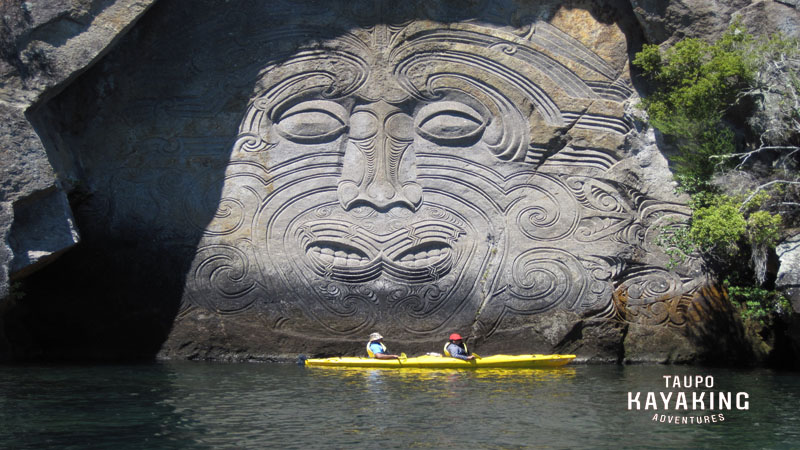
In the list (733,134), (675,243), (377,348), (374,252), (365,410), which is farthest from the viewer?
(374,252)

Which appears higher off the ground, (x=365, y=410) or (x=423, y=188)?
(x=423, y=188)

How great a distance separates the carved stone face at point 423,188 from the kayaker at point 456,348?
65 centimetres

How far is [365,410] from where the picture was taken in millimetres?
7250

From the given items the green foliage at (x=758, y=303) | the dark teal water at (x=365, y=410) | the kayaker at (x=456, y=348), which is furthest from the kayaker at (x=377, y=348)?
the green foliage at (x=758, y=303)

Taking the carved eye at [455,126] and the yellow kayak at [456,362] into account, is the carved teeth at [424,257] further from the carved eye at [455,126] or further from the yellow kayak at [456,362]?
the carved eye at [455,126]

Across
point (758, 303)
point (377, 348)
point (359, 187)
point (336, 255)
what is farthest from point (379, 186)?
point (758, 303)

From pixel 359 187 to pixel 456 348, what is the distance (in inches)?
95.0

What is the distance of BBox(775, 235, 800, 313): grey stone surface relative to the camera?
9258 millimetres

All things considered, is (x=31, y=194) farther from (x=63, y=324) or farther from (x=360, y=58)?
(x=360, y=58)

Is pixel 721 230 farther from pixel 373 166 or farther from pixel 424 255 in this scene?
pixel 373 166

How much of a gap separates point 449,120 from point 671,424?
5.47 m

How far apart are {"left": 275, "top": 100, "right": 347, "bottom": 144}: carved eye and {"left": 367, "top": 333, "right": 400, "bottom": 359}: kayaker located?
2.60m

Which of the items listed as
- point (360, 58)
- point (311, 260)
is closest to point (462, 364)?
point (311, 260)

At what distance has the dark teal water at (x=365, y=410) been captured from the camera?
20.4 ft
